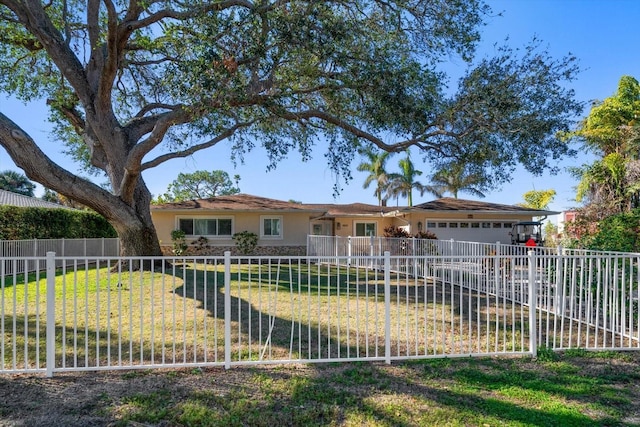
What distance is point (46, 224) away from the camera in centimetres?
1619

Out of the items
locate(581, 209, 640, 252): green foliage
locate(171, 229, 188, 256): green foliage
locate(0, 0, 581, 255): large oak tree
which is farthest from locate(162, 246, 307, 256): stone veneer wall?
locate(581, 209, 640, 252): green foliage

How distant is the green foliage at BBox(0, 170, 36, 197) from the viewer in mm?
38656

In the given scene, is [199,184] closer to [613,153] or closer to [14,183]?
[14,183]

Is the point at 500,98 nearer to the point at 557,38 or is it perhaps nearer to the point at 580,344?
the point at 557,38

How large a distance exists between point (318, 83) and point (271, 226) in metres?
12.1

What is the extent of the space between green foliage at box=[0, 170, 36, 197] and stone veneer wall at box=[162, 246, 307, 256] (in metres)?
28.6

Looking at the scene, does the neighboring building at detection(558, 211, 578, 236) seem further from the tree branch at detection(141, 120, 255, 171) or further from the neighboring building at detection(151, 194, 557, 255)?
the tree branch at detection(141, 120, 255, 171)

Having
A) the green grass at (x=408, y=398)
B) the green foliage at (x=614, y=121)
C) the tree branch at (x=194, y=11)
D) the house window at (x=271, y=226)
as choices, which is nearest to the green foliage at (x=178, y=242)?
the house window at (x=271, y=226)

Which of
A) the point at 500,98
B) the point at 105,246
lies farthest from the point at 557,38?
the point at 105,246

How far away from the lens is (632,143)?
14898 millimetres

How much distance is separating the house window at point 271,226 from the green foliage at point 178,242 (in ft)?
13.5

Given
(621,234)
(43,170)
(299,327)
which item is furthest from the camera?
(43,170)

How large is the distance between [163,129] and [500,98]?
8.17m

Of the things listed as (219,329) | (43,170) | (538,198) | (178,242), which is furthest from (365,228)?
(538,198)
